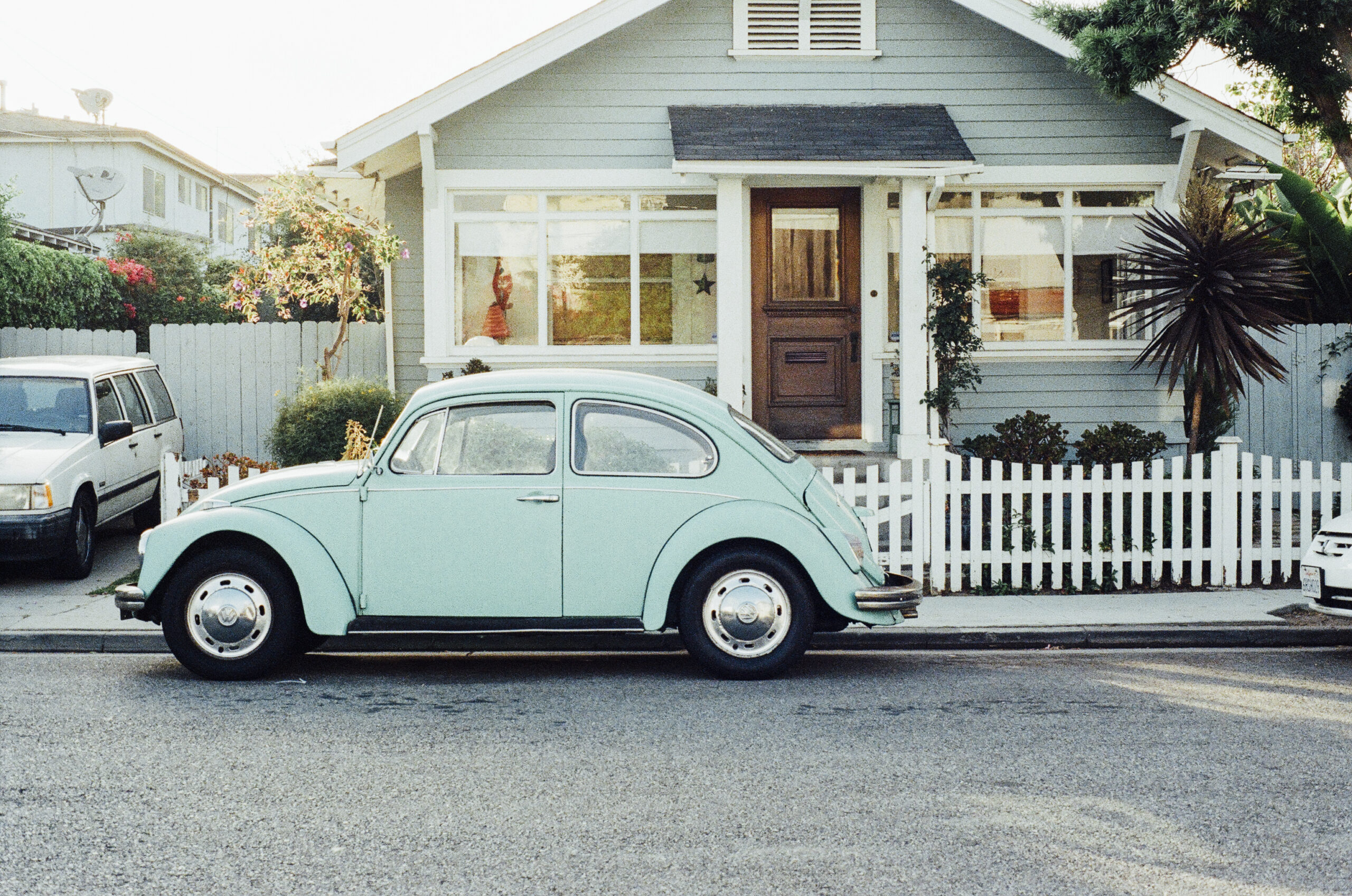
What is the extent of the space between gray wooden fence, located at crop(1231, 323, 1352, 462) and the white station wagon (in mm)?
11933

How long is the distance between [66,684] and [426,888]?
4056 mm

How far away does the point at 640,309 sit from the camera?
1393cm

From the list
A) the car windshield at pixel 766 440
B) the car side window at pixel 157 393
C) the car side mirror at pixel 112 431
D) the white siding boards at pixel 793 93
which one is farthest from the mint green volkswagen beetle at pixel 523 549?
the white siding boards at pixel 793 93

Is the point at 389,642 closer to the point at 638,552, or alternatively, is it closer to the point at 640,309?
the point at 638,552

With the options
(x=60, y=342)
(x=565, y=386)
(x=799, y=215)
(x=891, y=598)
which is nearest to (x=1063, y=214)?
(x=799, y=215)

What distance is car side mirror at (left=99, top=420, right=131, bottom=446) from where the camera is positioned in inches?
442

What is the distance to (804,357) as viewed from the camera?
13898 mm

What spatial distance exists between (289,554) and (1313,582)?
6.08 m

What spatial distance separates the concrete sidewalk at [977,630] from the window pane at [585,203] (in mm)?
6214

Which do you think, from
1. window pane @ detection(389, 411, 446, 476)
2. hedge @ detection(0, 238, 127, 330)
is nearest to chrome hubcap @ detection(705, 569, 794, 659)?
window pane @ detection(389, 411, 446, 476)

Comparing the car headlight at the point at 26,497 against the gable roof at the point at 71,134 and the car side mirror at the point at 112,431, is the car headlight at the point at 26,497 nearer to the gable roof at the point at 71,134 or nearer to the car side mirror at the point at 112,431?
the car side mirror at the point at 112,431

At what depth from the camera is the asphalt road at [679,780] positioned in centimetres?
427

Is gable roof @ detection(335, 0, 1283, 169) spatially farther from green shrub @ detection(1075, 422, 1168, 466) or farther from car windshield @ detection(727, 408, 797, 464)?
car windshield @ detection(727, 408, 797, 464)

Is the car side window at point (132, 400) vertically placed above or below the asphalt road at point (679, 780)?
above
